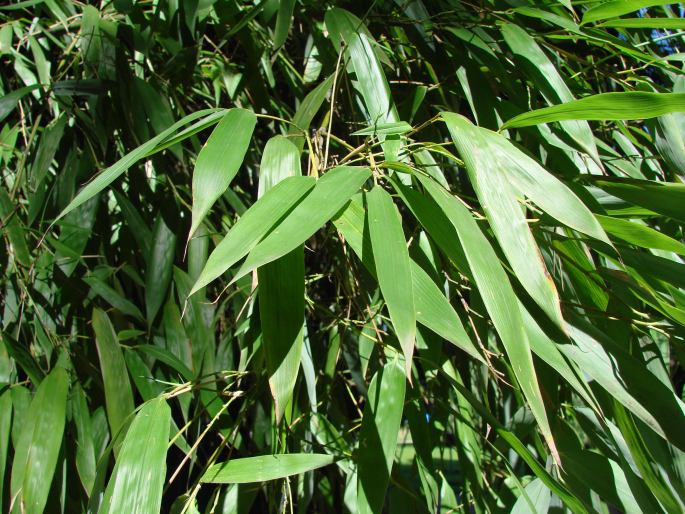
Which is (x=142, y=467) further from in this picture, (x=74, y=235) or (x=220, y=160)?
(x=74, y=235)

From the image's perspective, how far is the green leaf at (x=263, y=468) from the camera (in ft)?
1.85

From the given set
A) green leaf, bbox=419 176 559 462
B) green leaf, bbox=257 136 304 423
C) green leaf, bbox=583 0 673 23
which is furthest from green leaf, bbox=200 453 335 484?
green leaf, bbox=583 0 673 23

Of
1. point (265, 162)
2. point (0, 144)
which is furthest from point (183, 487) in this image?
point (265, 162)

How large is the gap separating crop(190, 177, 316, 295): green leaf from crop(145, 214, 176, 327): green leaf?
1.06 feet

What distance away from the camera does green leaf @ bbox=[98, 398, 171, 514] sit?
1.60ft

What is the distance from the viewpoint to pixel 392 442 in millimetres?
559

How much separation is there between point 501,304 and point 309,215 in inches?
5.3

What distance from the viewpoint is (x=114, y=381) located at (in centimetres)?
67

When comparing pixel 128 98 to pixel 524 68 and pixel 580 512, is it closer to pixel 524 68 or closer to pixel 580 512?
pixel 524 68

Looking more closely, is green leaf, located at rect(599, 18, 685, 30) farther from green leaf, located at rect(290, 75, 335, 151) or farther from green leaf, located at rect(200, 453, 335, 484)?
green leaf, located at rect(200, 453, 335, 484)

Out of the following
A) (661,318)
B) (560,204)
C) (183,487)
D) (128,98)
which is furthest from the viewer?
(183,487)

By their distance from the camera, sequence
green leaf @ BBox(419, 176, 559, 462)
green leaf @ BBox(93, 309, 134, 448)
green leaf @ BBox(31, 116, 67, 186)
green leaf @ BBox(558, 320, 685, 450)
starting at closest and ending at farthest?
green leaf @ BBox(419, 176, 559, 462)
green leaf @ BBox(558, 320, 685, 450)
green leaf @ BBox(93, 309, 134, 448)
green leaf @ BBox(31, 116, 67, 186)

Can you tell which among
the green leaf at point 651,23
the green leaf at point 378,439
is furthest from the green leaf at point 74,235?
the green leaf at point 651,23

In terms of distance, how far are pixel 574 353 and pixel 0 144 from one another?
29.1 inches
